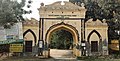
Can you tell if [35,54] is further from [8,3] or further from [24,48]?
[8,3]

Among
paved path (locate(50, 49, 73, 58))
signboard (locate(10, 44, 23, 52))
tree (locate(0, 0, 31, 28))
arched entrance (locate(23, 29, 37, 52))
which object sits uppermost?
tree (locate(0, 0, 31, 28))

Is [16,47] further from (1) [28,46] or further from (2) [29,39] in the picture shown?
(2) [29,39]

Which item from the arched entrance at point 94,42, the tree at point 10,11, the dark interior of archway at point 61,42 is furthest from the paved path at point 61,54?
the tree at point 10,11

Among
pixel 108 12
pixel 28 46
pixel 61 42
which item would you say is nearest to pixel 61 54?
pixel 28 46

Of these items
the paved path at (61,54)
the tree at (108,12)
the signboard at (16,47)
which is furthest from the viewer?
the paved path at (61,54)

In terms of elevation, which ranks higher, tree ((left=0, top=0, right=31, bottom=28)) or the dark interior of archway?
tree ((left=0, top=0, right=31, bottom=28))

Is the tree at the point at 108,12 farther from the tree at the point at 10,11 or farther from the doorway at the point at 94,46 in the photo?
the tree at the point at 10,11

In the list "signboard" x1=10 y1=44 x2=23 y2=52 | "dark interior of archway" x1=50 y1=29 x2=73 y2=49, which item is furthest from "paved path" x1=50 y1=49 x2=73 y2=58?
"dark interior of archway" x1=50 y1=29 x2=73 y2=49

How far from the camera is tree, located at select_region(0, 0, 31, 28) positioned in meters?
22.0

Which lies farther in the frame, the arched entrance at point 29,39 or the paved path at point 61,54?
the paved path at point 61,54

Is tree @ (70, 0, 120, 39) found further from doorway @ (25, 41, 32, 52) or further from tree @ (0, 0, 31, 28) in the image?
tree @ (0, 0, 31, 28)

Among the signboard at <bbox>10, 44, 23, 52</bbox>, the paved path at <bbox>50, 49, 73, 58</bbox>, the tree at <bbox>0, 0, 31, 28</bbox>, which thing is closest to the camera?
the tree at <bbox>0, 0, 31, 28</bbox>

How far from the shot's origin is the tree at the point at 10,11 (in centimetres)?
2205

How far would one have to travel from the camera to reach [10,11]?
22.8m
